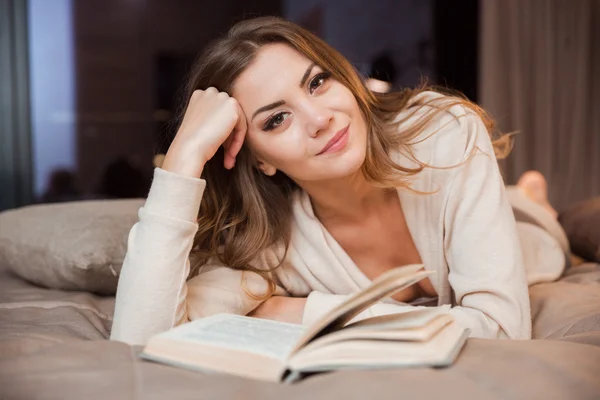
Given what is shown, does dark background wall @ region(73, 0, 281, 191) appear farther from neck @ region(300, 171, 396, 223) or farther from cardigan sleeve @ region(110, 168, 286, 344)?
cardigan sleeve @ region(110, 168, 286, 344)

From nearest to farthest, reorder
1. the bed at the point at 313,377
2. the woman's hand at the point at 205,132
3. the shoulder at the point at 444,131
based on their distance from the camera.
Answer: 1. the bed at the point at 313,377
2. the woman's hand at the point at 205,132
3. the shoulder at the point at 444,131

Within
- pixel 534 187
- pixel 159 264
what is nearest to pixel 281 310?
pixel 159 264

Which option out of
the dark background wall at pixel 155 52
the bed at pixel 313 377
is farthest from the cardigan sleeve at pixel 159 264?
the dark background wall at pixel 155 52

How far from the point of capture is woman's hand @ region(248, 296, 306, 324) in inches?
52.9

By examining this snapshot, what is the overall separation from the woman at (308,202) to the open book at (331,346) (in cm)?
31

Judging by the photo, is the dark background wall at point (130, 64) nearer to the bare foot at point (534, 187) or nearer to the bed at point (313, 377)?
the bare foot at point (534, 187)

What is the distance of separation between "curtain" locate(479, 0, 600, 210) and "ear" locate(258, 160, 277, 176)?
2643mm

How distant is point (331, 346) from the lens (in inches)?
33.1

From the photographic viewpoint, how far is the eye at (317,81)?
4.46ft

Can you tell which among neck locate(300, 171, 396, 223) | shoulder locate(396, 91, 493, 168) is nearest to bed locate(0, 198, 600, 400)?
shoulder locate(396, 91, 493, 168)

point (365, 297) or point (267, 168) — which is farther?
point (267, 168)

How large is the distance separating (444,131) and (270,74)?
0.39 m

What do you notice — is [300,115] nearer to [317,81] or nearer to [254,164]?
[317,81]

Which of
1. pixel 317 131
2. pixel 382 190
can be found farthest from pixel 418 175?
pixel 317 131
